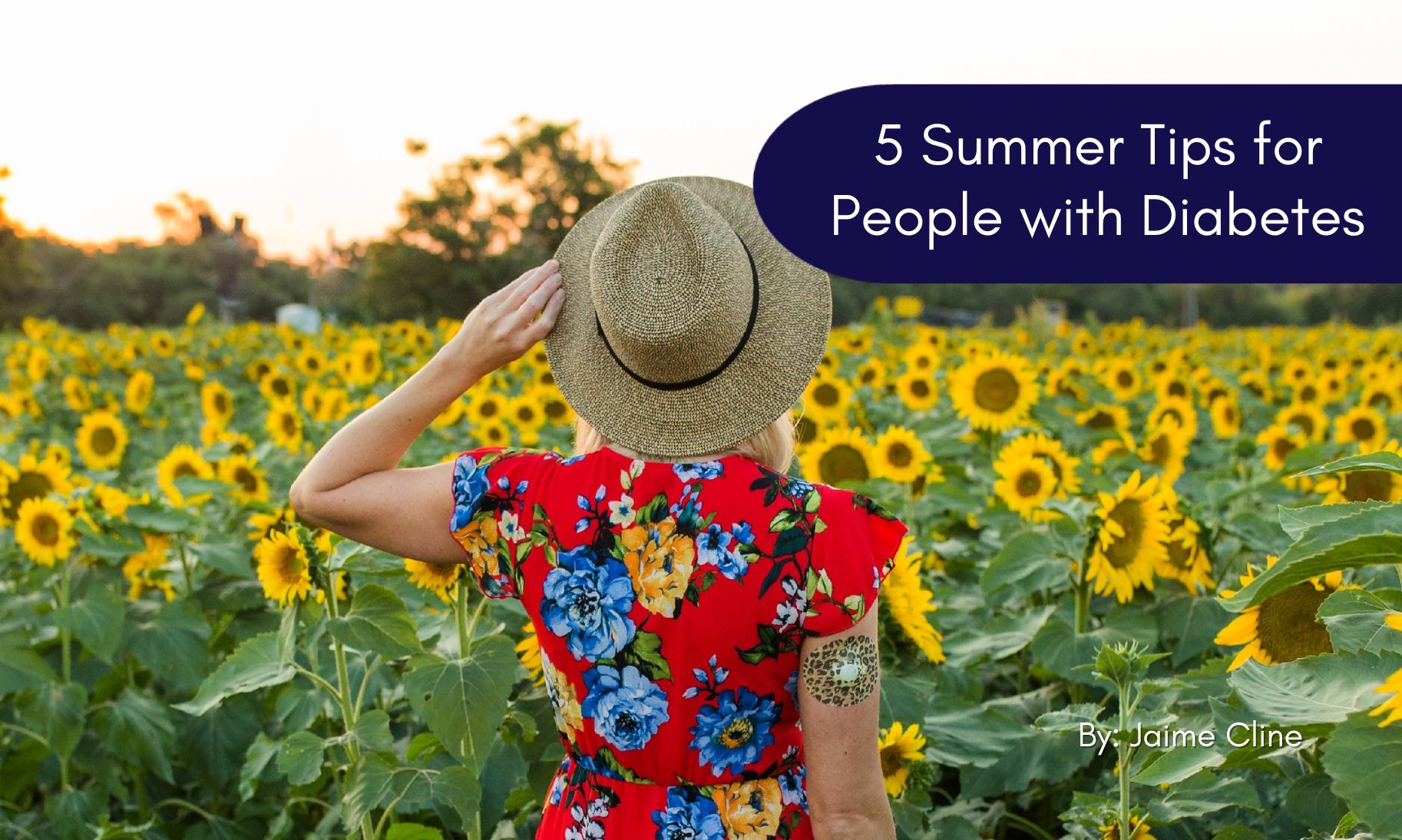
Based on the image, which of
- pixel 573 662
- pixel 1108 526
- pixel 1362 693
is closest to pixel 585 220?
pixel 573 662

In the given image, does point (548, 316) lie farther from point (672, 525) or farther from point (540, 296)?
point (672, 525)

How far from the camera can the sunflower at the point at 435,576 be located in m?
2.35

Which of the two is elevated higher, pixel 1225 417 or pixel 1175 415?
pixel 1175 415

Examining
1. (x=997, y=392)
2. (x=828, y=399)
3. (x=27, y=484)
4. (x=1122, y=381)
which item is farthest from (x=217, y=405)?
(x=1122, y=381)

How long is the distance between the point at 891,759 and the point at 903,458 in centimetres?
197

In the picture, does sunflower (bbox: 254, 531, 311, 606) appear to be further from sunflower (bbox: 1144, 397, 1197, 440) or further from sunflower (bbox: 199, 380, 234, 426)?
sunflower (bbox: 199, 380, 234, 426)

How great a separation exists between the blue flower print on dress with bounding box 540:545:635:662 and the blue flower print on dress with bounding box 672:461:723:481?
0.15 m

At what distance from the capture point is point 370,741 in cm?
235

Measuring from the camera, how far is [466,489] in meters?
1.87

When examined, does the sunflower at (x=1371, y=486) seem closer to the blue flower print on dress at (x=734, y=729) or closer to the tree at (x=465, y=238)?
the blue flower print on dress at (x=734, y=729)

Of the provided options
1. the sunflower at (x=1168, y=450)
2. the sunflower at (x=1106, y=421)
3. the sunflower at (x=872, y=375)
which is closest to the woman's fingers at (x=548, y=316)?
the sunflower at (x=1168, y=450)

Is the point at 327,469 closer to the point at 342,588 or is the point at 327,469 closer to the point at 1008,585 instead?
the point at 342,588

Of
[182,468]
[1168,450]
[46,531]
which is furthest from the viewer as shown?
[1168,450]

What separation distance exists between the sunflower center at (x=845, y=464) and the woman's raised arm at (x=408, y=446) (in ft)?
7.35
